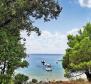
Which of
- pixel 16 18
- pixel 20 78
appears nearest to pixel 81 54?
pixel 20 78

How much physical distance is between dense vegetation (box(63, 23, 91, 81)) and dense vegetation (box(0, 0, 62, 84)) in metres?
18.8

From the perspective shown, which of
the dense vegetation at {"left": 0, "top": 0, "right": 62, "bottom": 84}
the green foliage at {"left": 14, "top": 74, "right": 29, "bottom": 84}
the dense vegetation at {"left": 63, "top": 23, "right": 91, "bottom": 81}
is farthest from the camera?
the dense vegetation at {"left": 63, "top": 23, "right": 91, "bottom": 81}

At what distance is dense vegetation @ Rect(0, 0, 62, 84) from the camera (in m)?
21.5

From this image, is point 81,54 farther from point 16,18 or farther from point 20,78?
point 16,18

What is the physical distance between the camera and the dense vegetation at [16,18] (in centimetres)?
2145

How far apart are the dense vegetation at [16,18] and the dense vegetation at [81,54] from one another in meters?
18.8

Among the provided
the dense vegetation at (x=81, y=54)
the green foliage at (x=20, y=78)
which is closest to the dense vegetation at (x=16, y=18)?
the green foliage at (x=20, y=78)

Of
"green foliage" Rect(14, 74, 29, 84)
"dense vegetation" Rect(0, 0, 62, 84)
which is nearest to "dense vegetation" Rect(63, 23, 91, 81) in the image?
"green foliage" Rect(14, 74, 29, 84)

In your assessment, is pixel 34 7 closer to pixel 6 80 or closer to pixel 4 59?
pixel 4 59

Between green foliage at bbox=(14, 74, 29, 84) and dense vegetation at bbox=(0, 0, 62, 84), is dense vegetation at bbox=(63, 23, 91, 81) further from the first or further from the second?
dense vegetation at bbox=(0, 0, 62, 84)

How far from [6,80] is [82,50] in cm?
1818

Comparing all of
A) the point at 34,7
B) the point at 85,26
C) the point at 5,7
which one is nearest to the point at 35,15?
the point at 34,7

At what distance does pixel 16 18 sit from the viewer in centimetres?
2206

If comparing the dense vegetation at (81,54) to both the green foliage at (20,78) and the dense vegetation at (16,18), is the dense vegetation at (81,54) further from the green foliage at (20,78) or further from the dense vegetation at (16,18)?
the dense vegetation at (16,18)
